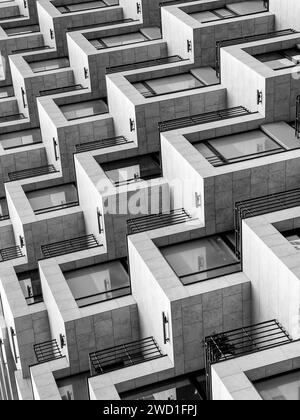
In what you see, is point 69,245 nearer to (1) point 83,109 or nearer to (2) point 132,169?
(2) point 132,169

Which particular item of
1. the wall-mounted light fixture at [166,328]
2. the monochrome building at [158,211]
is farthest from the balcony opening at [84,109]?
the wall-mounted light fixture at [166,328]

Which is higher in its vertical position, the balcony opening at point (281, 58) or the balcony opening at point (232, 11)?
the balcony opening at point (232, 11)

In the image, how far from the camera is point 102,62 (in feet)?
166

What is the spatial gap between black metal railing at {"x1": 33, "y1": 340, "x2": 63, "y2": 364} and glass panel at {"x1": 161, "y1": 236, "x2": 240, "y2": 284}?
6.80 m

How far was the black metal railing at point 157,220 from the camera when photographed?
124 ft

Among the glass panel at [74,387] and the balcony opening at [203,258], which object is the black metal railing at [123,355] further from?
the balcony opening at [203,258]

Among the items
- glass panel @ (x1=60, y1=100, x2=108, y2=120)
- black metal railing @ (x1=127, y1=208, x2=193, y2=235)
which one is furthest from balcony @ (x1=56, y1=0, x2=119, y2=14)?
black metal railing @ (x1=127, y1=208, x2=193, y2=235)

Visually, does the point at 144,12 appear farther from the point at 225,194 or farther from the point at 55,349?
the point at 55,349

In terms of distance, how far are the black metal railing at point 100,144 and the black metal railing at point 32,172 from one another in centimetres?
241

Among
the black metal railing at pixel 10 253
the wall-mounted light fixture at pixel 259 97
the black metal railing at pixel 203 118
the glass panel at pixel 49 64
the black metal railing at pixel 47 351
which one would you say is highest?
the wall-mounted light fixture at pixel 259 97

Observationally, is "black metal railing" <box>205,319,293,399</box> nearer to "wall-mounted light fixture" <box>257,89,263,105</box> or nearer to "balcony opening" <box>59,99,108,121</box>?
"wall-mounted light fixture" <box>257,89,263,105</box>

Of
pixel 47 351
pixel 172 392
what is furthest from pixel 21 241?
pixel 172 392

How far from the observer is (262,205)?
3600cm

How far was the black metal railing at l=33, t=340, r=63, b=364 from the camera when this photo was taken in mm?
36969
